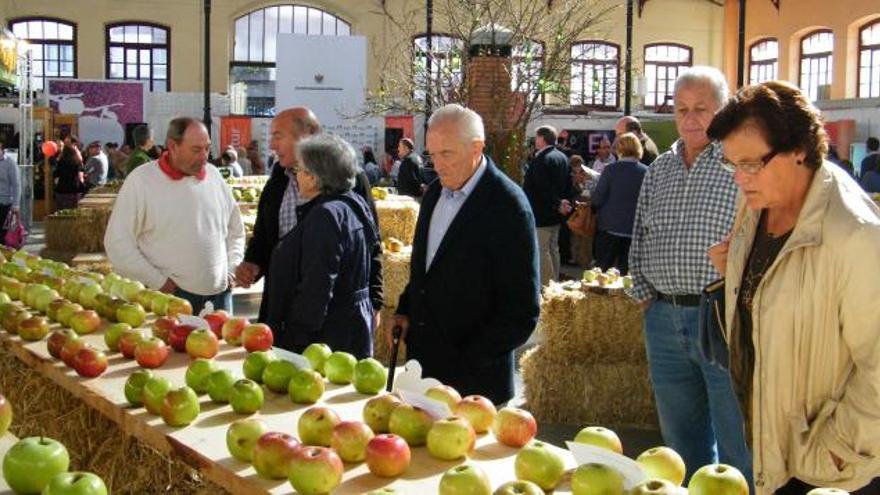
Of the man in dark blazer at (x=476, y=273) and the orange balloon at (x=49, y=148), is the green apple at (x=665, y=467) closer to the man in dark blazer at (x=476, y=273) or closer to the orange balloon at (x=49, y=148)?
the man in dark blazer at (x=476, y=273)

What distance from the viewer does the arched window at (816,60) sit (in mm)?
28703

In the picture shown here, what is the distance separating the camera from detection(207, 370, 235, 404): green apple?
295 centimetres

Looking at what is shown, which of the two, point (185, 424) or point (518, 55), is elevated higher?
point (518, 55)

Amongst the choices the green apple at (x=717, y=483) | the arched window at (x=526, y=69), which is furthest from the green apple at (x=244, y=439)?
the arched window at (x=526, y=69)

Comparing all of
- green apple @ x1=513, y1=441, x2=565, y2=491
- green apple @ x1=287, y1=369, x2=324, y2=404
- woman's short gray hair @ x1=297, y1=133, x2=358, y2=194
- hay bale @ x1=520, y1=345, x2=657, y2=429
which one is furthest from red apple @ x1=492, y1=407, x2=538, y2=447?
hay bale @ x1=520, y1=345, x2=657, y2=429

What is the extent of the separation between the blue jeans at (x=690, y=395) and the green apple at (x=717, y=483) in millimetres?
1589

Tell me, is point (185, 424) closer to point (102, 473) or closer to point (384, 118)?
point (102, 473)

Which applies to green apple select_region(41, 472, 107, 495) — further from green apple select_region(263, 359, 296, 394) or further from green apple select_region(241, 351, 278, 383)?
green apple select_region(241, 351, 278, 383)

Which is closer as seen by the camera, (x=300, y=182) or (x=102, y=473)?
(x=102, y=473)

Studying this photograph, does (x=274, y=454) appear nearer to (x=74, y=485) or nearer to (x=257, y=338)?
(x=74, y=485)

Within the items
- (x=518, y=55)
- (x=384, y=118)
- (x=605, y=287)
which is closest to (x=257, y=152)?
(x=384, y=118)

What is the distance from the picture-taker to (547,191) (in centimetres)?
1038

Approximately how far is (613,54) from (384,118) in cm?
1011

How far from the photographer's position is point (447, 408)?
255 cm
